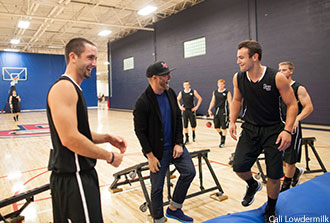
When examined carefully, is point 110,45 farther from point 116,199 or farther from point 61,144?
point 61,144

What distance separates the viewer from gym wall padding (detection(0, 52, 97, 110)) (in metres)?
20.1

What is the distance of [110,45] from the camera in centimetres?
2122

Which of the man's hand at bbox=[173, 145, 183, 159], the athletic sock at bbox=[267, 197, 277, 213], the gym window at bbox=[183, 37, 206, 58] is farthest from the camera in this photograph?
the gym window at bbox=[183, 37, 206, 58]

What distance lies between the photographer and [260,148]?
246cm

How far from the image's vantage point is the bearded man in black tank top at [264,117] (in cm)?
228

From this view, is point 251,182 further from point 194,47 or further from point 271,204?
point 194,47

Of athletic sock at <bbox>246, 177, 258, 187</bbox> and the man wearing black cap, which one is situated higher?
the man wearing black cap

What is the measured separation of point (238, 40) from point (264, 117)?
9.09 m

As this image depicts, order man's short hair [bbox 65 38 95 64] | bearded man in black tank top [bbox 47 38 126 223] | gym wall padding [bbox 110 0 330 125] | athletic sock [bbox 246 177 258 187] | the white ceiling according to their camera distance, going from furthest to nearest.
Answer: the white ceiling
gym wall padding [bbox 110 0 330 125]
athletic sock [bbox 246 177 258 187]
man's short hair [bbox 65 38 95 64]
bearded man in black tank top [bbox 47 38 126 223]

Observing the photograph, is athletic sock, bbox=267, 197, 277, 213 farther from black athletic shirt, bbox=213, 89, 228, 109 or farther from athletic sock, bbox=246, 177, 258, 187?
black athletic shirt, bbox=213, 89, 228, 109

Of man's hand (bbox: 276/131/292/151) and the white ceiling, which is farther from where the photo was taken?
the white ceiling

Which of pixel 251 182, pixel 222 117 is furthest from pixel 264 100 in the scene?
pixel 222 117

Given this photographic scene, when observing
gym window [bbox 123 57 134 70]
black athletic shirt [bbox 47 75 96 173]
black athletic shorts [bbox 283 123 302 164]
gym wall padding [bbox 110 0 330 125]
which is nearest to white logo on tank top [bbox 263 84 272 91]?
black athletic shorts [bbox 283 123 302 164]

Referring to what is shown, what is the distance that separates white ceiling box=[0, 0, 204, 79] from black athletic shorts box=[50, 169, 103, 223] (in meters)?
11.4
